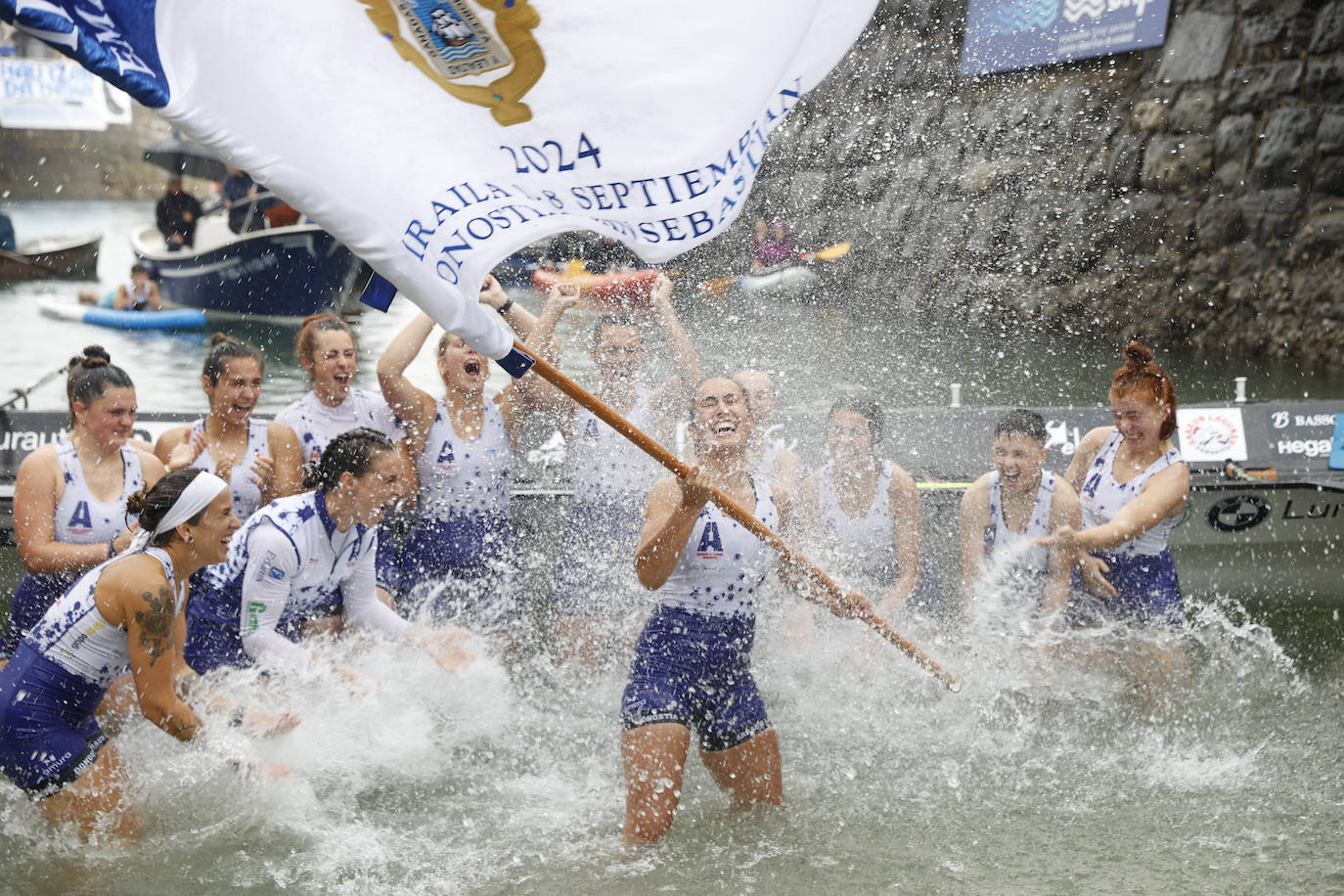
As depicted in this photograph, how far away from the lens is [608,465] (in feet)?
17.9

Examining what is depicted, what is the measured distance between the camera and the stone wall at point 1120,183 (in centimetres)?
1346

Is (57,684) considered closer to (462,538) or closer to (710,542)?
(462,538)

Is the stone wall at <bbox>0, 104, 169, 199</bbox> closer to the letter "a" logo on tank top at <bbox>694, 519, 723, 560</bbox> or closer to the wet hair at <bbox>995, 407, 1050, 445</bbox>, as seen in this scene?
the wet hair at <bbox>995, 407, 1050, 445</bbox>

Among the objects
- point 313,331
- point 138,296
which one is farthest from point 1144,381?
point 138,296

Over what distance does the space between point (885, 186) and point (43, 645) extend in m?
18.1

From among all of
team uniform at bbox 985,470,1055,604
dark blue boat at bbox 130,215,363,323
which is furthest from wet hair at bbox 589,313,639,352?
dark blue boat at bbox 130,215,363,323

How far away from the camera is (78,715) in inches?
150

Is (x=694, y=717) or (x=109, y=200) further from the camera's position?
(x=109, y=200)

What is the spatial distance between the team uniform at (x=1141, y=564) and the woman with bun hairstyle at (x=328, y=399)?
129 inches

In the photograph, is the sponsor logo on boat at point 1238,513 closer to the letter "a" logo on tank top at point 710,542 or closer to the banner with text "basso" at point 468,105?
the letter "a" logo on tank top at point 710,542

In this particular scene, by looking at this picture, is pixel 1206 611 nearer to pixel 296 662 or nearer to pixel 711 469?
pixel 711 469

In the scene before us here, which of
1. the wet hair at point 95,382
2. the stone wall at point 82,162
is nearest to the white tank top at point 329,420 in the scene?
the wet hair at point 95,382

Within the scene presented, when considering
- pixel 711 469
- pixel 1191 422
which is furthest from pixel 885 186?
pixel 711 469

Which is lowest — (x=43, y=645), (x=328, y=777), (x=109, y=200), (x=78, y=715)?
(x=328, y=777)
